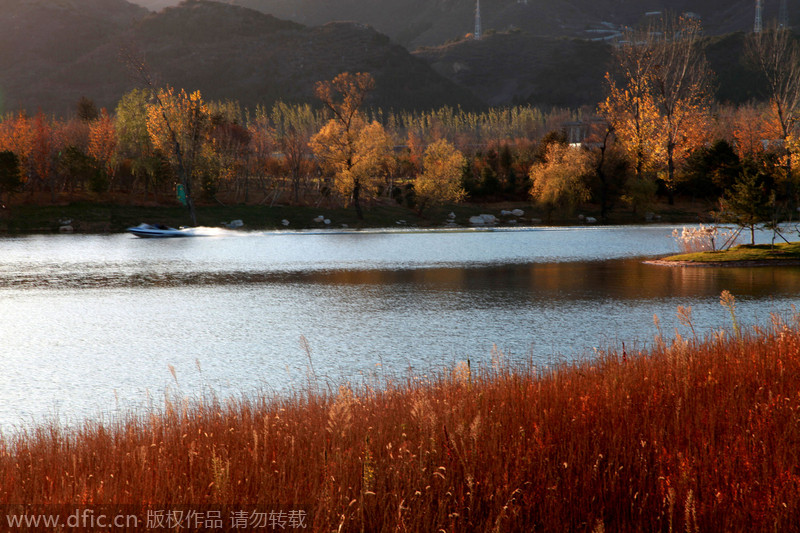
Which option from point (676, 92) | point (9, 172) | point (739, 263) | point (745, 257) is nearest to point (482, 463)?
point (739, 263)

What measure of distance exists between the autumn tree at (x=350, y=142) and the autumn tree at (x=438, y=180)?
5.93 metres

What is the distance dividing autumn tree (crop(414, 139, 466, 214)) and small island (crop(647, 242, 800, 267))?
40465mm

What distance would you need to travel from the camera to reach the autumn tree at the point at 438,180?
7138 centimetres

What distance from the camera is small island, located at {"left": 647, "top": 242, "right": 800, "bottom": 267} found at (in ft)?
99.7

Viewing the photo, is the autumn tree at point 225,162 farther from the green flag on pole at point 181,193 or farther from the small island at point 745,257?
the small island at point 745,257

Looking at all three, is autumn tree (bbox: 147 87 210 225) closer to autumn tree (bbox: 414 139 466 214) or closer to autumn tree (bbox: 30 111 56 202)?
autumn tree (bbox: 30 111 56 202)

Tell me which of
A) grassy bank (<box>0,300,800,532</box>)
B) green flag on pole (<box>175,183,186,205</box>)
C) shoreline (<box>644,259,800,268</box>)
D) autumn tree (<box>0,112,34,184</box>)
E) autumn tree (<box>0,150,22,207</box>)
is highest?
autumn tree (<box>0,112,34,184</box>)

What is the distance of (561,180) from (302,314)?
2062 inches

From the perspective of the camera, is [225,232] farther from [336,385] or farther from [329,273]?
[336,385]

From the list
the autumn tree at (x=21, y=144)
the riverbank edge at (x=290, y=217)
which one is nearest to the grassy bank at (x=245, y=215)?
the riverbank edge at (x=290, y=217)

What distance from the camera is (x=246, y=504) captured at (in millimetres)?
5109

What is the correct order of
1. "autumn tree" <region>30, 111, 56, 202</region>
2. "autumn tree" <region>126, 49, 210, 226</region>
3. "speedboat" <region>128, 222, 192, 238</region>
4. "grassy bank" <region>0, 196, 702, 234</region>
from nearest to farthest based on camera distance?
"speedboat" <region>128, 222, 192, 238</region>, "grassy bank" <region>0, 196, 702, 234</region>, "autumn tree" <region>126, 49, 210, 226</region>, "autumn tree" <region>30, 111, 56, 202</region>

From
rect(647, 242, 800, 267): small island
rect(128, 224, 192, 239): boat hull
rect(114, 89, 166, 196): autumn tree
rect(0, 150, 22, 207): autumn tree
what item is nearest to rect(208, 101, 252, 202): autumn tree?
rect(114, 89, 166, 196): autumn tree

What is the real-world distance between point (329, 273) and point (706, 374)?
73.3ft
